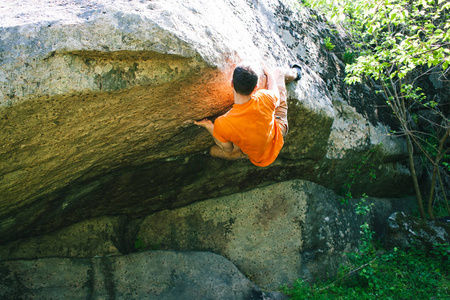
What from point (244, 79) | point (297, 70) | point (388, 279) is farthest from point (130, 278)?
point (388, 279)

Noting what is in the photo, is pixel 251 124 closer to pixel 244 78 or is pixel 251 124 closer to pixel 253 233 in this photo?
pixel 244 78

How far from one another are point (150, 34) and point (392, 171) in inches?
203

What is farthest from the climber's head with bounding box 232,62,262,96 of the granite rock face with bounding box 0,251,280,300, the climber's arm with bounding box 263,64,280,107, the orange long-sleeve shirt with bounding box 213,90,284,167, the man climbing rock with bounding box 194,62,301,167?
the granite rock face with bounding box 0,251,280,300

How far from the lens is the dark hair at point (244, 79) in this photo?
3.25 metres

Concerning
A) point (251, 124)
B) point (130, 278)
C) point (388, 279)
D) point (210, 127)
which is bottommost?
point (130, 278)

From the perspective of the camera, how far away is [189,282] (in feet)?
15.2

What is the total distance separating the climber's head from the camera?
3256mm

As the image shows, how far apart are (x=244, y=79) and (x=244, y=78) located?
0.01 m

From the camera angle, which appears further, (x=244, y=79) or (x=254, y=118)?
(x=254, y=118)

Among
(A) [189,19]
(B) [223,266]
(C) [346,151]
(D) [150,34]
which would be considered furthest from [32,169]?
(C) [346,151]

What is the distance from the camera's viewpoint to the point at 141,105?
3.32 meters

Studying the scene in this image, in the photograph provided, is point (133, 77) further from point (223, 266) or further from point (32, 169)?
point (223, 266)

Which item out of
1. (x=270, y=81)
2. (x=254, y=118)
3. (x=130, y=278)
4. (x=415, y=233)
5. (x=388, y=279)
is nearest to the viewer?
(x=254, y=118)

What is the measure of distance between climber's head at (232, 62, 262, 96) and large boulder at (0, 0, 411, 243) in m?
0.17
